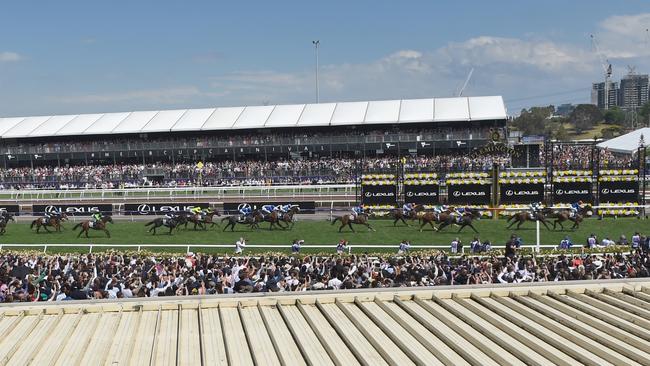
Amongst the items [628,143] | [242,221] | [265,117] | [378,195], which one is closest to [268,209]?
[242,221]

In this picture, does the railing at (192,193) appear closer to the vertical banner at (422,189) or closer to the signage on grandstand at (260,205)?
the signage on grandstand at (260,205)

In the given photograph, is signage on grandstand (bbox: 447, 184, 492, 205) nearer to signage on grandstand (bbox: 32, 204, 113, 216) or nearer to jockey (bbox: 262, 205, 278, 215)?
jockey (bbox: 262, 205, 278, 215)

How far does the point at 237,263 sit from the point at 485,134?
4230 centimetres

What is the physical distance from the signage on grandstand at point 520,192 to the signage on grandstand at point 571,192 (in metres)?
0.66

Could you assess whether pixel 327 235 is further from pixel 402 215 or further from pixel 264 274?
pixel 264 274

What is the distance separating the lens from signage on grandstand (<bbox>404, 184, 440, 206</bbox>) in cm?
2936

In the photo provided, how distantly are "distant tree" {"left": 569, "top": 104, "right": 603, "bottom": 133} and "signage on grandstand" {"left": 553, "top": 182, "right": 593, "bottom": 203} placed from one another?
13151 centimetres

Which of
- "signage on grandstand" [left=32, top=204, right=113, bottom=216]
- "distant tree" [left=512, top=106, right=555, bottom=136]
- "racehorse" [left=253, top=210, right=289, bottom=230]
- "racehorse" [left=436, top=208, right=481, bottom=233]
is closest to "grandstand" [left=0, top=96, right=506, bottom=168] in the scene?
"signage on grandstand" [left=32, top=204, right=113, bottom=216]

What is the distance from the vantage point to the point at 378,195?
29703 mm

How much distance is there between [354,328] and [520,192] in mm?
22286

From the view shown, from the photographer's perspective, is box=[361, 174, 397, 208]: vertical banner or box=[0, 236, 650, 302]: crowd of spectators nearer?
box=[0, 236, 650, 302]: crowd of spectators

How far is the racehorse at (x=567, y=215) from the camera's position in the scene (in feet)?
80.0

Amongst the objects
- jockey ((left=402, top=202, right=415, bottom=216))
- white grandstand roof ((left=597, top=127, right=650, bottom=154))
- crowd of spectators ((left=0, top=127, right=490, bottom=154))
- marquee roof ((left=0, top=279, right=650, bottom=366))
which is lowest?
jockey ((left=402, top=202, right=415, bottom=216))

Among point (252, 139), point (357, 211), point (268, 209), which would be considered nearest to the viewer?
point (357, 211)
